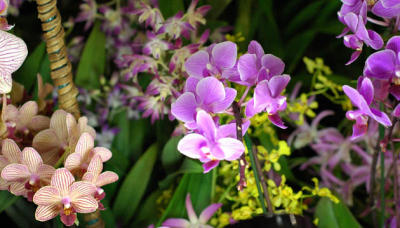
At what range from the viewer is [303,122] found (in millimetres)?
743

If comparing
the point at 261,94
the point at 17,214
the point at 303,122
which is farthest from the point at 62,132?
the point at 303,122

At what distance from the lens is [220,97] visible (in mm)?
447

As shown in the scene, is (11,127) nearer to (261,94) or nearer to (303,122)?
(261,94)

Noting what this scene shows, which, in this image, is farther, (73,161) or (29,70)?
(29,70)

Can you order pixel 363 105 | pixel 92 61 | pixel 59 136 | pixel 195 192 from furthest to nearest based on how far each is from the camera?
pixel 92 61 → pixel 195 192 → pixel 59 136 → pixel 363 105

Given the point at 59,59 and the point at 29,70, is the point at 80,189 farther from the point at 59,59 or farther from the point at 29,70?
the point at 29,70

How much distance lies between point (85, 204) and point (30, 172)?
7cm

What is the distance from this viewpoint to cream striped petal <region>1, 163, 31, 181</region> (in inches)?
19.1

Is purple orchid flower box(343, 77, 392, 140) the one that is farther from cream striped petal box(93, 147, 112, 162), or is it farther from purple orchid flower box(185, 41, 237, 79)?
cream striped petal box(93, 147, 112, 162)

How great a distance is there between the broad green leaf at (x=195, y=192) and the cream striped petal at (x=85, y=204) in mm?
182

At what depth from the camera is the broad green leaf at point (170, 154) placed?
0.71 m

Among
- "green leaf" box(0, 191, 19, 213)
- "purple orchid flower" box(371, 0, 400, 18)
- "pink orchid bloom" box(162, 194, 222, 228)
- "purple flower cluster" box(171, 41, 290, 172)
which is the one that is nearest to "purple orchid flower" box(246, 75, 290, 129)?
"purple flower cluster" box(171, 41, 290, 172)

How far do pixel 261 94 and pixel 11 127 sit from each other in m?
0.31

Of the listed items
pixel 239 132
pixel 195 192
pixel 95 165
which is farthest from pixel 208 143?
pixel 195 192
